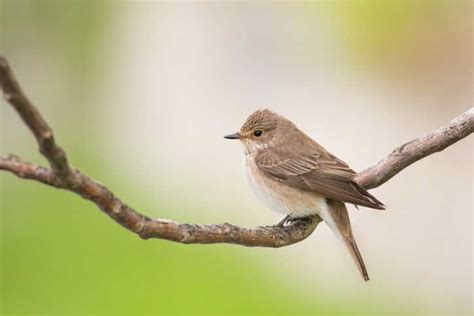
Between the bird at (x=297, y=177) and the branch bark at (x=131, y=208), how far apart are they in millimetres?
102

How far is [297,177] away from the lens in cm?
412

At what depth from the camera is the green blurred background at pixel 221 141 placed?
6.70 m

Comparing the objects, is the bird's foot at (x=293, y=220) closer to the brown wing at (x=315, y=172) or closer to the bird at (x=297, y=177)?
the bird at (x=297, y=177)

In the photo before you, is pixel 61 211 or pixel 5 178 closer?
pixel 61 211

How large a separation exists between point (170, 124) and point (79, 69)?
1.38 meters

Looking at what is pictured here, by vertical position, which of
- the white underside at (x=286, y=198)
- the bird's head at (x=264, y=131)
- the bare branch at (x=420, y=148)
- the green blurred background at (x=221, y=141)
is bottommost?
the bare branch at (x=420, y=148)

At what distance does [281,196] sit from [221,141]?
4123 mm

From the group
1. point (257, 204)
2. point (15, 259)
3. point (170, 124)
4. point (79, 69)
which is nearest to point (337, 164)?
point (257, 204)

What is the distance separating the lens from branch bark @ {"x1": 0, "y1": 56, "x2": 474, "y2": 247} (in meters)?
2.03

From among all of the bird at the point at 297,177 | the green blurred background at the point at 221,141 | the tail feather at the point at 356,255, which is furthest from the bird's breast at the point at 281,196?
the green blurred background at the point at 221,141

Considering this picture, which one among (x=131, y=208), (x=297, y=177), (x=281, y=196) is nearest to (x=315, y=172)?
(x=297, y=177)

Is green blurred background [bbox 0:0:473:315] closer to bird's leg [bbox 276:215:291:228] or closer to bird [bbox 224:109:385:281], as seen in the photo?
bird [bbox 224:109:385:281]

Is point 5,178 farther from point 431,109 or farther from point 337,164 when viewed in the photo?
point 337,164

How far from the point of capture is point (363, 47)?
8.92 metres
